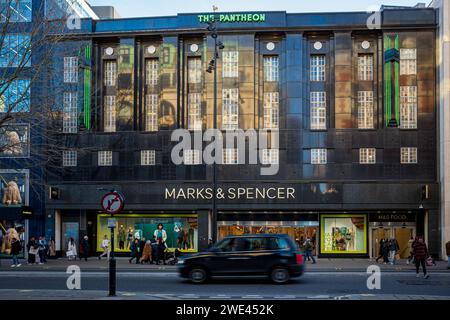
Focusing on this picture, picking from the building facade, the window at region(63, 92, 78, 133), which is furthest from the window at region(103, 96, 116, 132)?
the window at region(63, 92, 78, 133)

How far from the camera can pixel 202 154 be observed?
36.3 metres

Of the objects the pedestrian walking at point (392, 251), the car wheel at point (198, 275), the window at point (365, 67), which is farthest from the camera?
the window at point (365, 67)

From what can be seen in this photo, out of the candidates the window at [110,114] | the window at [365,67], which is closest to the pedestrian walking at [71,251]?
the window at [110,114]

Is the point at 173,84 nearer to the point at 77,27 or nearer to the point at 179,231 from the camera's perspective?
the point at 77,27

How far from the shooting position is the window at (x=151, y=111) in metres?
37.4

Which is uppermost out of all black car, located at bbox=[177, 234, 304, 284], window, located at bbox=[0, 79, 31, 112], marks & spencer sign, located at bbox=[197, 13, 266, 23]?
marks & spencer sign, located at bbox=[197, 13, 266, 23]

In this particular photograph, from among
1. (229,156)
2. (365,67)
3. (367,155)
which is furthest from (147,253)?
(365,67)

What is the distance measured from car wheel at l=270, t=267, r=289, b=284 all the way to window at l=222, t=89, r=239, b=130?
17638 mm

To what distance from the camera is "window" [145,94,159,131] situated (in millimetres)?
37375

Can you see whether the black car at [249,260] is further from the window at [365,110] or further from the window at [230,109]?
the window at [365,110]

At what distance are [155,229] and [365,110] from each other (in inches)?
610

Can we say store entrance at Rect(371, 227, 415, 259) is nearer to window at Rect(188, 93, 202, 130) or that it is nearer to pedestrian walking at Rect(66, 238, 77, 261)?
window at Rect(188, 93, 202, 130)

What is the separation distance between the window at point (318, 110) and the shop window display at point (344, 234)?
229 inches
